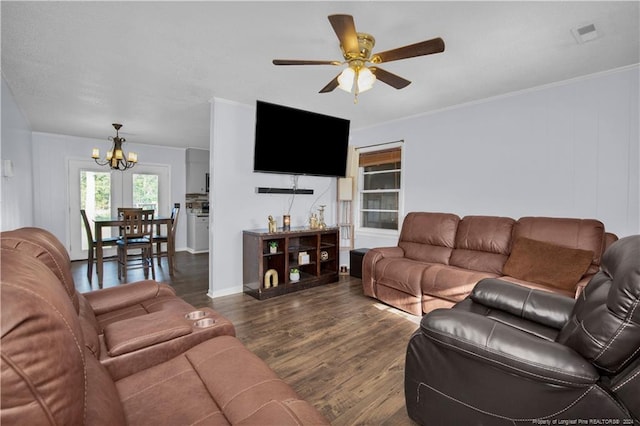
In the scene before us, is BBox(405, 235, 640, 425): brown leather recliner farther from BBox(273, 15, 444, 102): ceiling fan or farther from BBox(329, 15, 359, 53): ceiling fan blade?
BBox(329, 15, 359, 53): ceiling fan blade

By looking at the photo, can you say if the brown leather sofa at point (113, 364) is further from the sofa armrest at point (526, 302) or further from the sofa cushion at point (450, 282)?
the sofa cushion at point (450, 282)

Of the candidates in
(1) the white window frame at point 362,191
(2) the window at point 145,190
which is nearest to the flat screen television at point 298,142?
(1) the white window frame at point 362,191

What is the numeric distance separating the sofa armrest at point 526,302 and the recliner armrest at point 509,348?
0.68 metres

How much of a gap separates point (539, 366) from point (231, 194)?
138 inches

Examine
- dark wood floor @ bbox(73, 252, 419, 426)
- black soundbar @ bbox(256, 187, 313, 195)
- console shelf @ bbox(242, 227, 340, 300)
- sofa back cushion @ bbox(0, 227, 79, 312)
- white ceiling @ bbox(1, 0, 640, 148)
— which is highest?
white ceiling @ bbox(1, 0, 640, 148)

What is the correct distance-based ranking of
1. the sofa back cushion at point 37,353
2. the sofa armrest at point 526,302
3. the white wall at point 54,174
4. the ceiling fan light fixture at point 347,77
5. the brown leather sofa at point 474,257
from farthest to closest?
1. the white wall at point 54,174
2. the brown leather sofa at point 474,257
3. the ceiling fan light fixture at point 347,77
4. the sofa armrest at point 526,302
5. the sofa back cushion at point 37,353

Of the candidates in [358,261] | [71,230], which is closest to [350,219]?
[358,261]

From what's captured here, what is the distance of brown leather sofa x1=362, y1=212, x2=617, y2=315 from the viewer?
2572 millimetres

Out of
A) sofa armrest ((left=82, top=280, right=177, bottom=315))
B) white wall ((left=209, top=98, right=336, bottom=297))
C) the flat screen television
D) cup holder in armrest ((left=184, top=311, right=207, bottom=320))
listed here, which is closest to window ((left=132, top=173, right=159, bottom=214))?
white wall ((left=209, top=98, right=336, bottom=297))

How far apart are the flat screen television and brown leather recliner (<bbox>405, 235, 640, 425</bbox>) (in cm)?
283

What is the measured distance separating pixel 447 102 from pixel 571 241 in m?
2.07

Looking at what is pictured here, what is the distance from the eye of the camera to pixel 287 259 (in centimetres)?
388

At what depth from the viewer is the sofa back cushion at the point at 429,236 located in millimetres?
3596

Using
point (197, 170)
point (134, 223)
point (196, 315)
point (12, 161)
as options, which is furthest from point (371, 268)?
point (197, 170)
